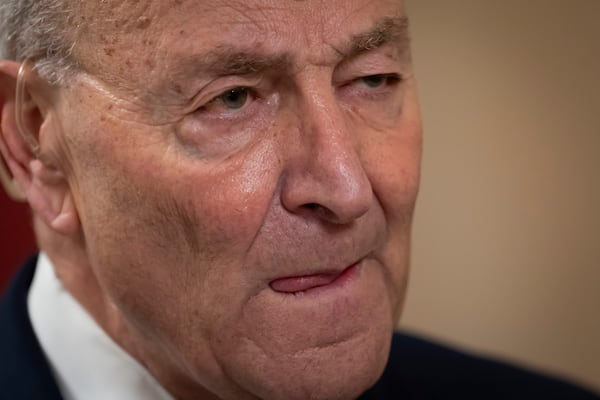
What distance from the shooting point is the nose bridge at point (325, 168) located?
3.49 feet

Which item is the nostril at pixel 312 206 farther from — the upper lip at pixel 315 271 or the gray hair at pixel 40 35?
the gray hair at pixel 40 35

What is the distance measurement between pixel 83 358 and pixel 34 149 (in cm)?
31

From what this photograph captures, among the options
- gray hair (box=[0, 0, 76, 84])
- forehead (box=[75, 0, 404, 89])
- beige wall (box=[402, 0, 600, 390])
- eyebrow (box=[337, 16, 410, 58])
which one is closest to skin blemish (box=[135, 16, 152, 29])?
forehead (box=[75, 0, 404, 89])

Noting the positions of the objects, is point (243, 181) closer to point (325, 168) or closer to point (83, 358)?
point (325, 168)

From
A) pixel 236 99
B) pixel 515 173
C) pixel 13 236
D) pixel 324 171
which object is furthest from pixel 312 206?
pixel 515 173

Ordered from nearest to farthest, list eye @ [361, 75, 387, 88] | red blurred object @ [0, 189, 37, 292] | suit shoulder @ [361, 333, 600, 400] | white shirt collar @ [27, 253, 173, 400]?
eye @ [361, 75, 387, 88]
white shirt collar @ [27, 253, 173, 400]
suit shoulder @ [361, 333, 600, 400]
red blurred object @ [0, 189, 37, 292]

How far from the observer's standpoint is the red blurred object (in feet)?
6.81

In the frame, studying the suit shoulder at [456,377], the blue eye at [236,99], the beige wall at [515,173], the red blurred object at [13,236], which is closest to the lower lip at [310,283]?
the blue eye at [236,99]

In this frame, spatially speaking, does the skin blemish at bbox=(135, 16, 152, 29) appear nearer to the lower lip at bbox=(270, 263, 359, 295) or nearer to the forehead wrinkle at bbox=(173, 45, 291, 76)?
the forehead wrinkle at bbox=(173, 45, 291, 76)

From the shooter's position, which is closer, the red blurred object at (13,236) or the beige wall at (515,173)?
the red blurred object at (13,236)

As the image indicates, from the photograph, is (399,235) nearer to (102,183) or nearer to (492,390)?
(102,183)

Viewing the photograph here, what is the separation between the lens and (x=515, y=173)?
7.91 ft

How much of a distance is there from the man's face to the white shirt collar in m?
0.16

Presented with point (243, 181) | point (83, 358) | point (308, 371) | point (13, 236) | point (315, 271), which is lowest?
point (13, 236)
